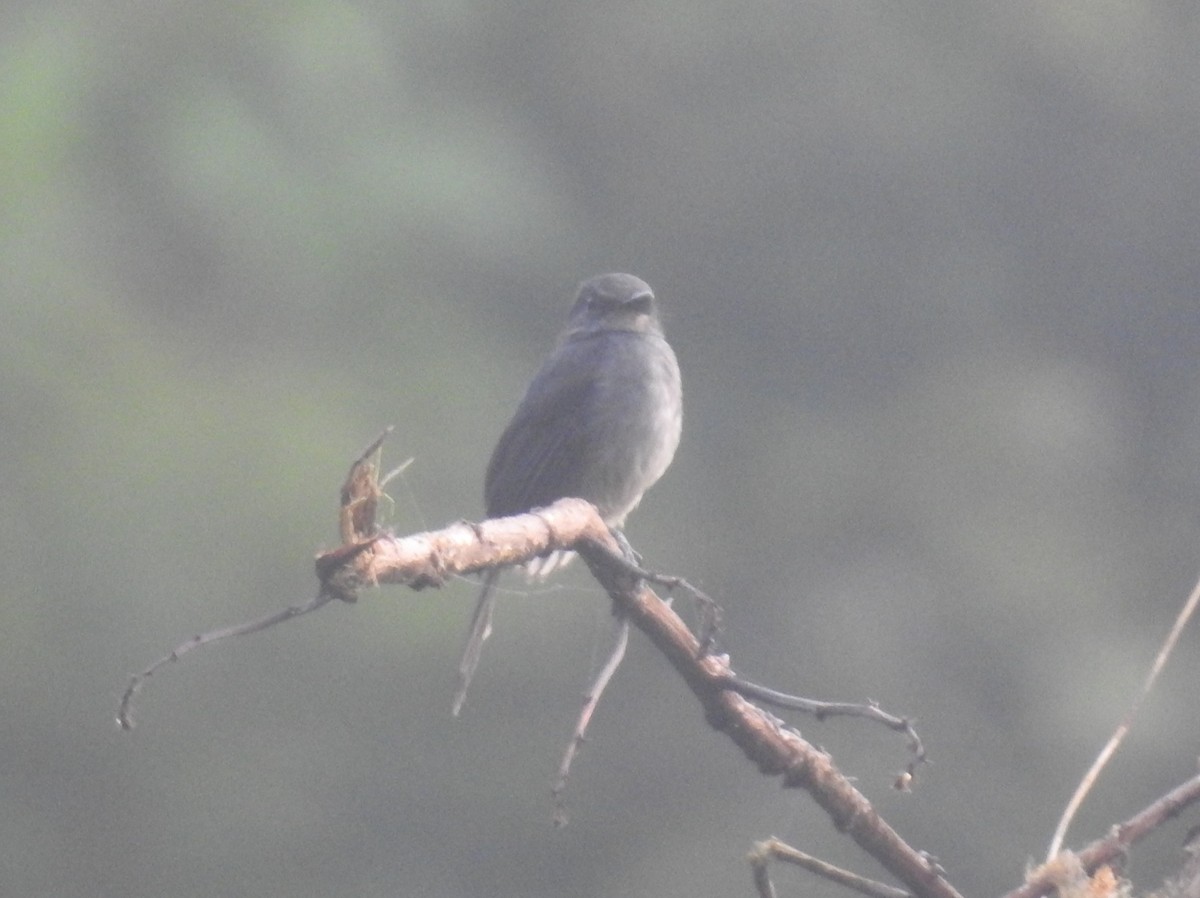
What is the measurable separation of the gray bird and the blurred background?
3.82m

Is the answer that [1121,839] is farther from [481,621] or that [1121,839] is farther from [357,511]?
[481,621]

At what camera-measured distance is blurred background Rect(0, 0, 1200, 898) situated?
34.4 feet

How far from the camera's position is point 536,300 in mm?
12477

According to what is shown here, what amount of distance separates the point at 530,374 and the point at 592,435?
6.88 meters

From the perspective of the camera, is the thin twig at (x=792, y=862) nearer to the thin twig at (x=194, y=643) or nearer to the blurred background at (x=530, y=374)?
the thin twig at (x=194, y=643)

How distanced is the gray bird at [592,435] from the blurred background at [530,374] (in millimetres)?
3825

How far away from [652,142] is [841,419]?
255 centimetres

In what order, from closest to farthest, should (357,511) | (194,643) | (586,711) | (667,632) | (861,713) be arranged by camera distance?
(194,643) → (357,511) → (861,713) → (586,711) → (667,632)

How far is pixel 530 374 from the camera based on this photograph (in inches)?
447

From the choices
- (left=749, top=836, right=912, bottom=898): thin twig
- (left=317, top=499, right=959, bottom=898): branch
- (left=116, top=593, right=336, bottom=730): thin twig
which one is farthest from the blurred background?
(left=116, top=593, right=336, bottom=730): thin twig

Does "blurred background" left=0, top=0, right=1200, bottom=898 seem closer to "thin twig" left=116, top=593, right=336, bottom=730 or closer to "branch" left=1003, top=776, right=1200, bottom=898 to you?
"branch" left=1003, top=776, right=1200, bottom=898

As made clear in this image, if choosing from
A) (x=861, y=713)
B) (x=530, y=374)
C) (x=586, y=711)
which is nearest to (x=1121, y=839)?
(x=861, y=713)

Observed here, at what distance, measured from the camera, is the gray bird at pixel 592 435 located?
4.49 metres

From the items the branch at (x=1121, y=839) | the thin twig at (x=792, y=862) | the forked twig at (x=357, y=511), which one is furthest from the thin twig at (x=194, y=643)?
the branch at (x=1121, y=839)
